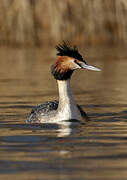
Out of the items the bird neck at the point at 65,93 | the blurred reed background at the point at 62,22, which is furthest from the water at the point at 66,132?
the blurred reed background at the point at 62,22

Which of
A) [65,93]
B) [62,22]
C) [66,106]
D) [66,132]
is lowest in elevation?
[66,132]

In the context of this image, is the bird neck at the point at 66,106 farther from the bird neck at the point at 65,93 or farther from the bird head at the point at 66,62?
the bird head at the point at 66,62

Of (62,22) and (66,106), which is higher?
(62,22)

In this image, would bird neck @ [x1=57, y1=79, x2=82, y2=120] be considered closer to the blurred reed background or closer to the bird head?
the bird head

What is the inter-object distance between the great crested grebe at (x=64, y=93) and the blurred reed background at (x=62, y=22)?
968 centimetres

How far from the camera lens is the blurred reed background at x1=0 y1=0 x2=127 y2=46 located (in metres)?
22.9

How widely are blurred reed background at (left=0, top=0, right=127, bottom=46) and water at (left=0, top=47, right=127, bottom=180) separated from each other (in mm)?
2716

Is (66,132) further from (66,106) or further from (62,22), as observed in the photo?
Answer: (62,22)

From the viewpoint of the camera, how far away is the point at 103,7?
22656 mm

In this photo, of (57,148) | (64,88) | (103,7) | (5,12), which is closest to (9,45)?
(5,12)

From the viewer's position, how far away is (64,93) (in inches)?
482

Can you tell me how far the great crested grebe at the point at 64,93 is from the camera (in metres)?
12.0

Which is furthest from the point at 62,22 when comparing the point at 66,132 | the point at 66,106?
the point at 66,132

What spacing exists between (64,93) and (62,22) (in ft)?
38.3
